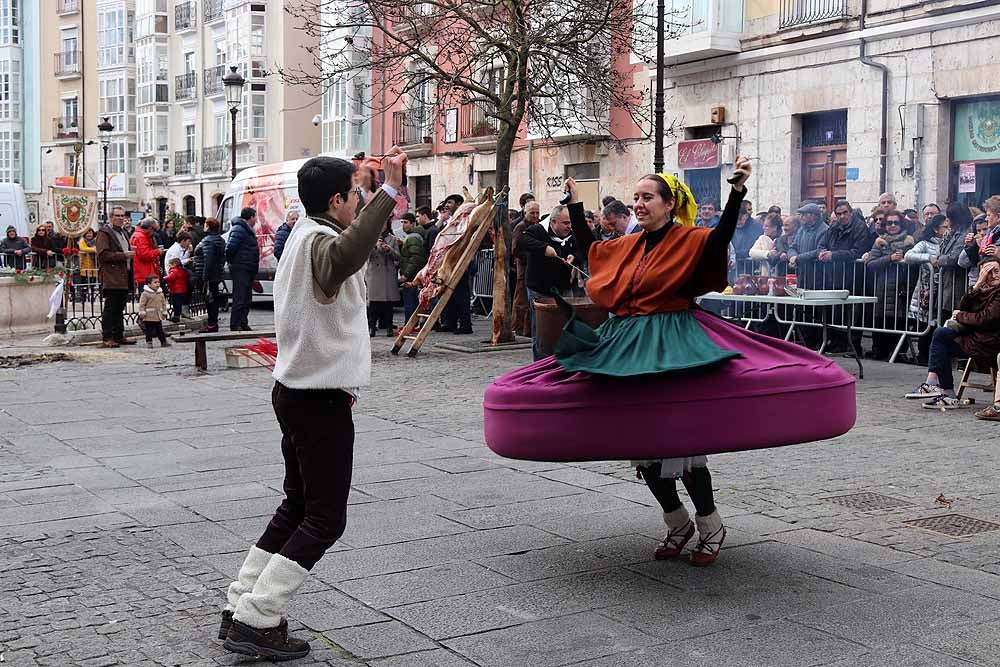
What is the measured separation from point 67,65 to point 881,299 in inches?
2430

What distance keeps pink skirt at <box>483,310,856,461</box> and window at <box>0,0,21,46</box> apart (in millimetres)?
70116

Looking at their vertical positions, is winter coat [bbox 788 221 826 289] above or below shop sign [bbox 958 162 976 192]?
below

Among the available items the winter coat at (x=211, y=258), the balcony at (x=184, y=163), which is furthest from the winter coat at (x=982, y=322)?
the balcony at (x=184, y=163)

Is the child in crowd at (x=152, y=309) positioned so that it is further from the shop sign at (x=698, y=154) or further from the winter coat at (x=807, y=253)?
the shop sign at (x=698, y=154)

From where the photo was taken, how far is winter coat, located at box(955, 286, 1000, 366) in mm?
10164

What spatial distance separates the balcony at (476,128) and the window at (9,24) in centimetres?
4261

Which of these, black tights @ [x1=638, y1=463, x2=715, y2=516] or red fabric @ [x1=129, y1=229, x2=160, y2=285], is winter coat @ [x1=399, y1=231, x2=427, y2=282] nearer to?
red fabric @ [x1=129, y1=229, x2=160, y2=285]

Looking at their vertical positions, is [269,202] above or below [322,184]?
above

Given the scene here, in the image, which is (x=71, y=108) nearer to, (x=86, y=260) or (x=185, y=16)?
(x=185, y=16)

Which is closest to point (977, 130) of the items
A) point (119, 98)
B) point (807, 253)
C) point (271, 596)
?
point (807, 253)

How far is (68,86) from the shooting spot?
68.1 m

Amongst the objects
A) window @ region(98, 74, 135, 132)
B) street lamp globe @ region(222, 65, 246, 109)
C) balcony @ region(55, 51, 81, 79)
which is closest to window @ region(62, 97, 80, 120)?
balcony @ region(55, 51, 81, 79)

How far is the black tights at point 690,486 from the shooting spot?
5.73m

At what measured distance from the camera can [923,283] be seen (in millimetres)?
13031
